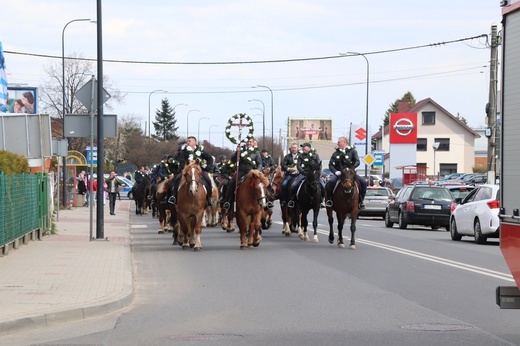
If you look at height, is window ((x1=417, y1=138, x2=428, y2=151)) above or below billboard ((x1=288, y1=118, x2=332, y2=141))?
below

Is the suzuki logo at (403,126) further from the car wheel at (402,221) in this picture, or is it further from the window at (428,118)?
the car wheel at (402,221)

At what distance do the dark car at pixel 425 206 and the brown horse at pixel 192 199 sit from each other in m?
14.1

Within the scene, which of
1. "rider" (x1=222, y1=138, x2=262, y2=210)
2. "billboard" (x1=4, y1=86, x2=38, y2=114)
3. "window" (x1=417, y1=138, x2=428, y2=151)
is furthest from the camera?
"window" (x1=417, y1=138, x2=428, y2=151)

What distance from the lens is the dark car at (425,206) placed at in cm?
3447

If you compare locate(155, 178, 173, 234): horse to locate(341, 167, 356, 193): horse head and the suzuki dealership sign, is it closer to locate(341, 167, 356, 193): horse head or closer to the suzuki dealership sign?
locate(341, 167, 356, 193): horse head

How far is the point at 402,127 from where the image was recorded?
9188 cm

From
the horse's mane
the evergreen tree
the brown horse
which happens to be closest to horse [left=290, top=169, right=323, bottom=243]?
the horse's mane

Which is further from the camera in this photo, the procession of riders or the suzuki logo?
the suzuki logo

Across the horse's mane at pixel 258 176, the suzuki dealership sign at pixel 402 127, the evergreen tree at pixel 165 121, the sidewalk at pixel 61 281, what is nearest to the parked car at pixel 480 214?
the horse's mane at pixel 258 176

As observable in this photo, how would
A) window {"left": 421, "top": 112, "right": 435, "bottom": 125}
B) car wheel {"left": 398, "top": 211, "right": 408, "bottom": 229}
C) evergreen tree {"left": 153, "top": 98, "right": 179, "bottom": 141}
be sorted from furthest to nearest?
evergreen tree {"left": 153, "top": 98, "right": 179, "bottom": 141}
window {"left": 421, "top": 112, "right": 435, "bottom": 125}
car wheel {"left": 398, "top": 211, "right": 408, "bottom": 229}

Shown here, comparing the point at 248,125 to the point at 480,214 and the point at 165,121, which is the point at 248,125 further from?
the point at 165,121

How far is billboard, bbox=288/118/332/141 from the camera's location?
168 meters

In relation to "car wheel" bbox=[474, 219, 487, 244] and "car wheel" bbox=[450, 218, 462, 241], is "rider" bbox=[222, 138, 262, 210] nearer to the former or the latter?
"car wheel" bbox=[474, 219, 487, 244]

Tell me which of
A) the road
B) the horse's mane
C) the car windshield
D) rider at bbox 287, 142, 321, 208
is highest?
rider at bbox 287, 142, 321, 208
